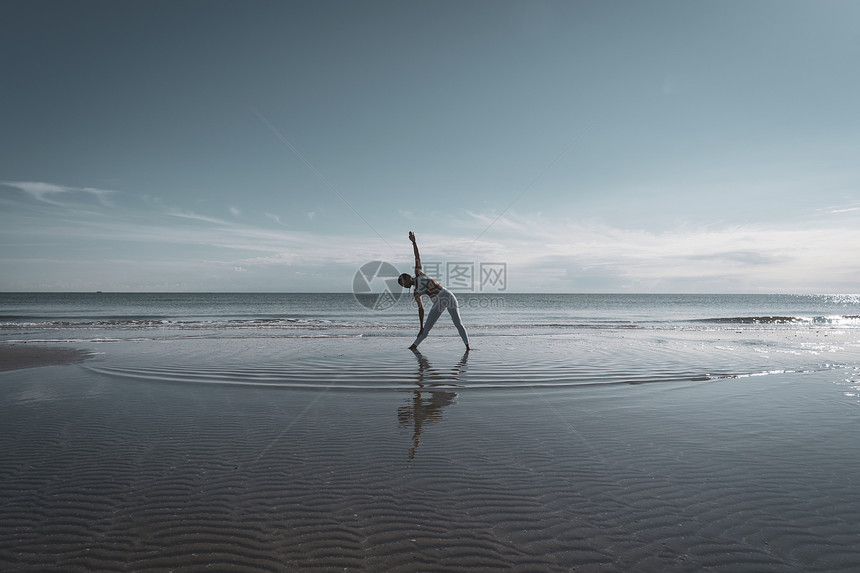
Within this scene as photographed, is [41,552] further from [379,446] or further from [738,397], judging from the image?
[738,397]

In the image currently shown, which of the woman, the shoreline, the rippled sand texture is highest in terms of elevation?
the woman

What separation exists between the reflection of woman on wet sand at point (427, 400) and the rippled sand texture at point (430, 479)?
53 millimetres

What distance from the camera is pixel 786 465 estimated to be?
4.57 metres

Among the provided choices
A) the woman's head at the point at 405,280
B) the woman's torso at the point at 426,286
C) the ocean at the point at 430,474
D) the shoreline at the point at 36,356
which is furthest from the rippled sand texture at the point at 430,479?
the woman's torso at the point at 426,286

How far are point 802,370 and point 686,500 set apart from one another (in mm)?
9160

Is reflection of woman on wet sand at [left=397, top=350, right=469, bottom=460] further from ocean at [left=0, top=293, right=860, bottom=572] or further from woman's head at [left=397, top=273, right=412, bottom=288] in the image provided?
woman's head at [left=397, top=273, right=412, bottom=288]

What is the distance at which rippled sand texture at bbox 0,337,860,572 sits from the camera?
9.83ft

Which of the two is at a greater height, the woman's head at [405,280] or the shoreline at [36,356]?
the woman's head at [405,280]

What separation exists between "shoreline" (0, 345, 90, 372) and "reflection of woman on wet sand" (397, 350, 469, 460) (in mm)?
9433

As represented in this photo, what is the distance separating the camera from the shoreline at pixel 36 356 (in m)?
11.7

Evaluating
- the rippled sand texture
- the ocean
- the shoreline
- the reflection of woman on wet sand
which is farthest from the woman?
the shoreline

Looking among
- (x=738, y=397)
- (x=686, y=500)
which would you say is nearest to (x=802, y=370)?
(x=738, y=397)

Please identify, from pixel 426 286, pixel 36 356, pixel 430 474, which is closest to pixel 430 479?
pixel 430 474

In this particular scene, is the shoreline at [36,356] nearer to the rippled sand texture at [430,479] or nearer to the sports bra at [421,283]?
the rippled sand texture at [430,479]
